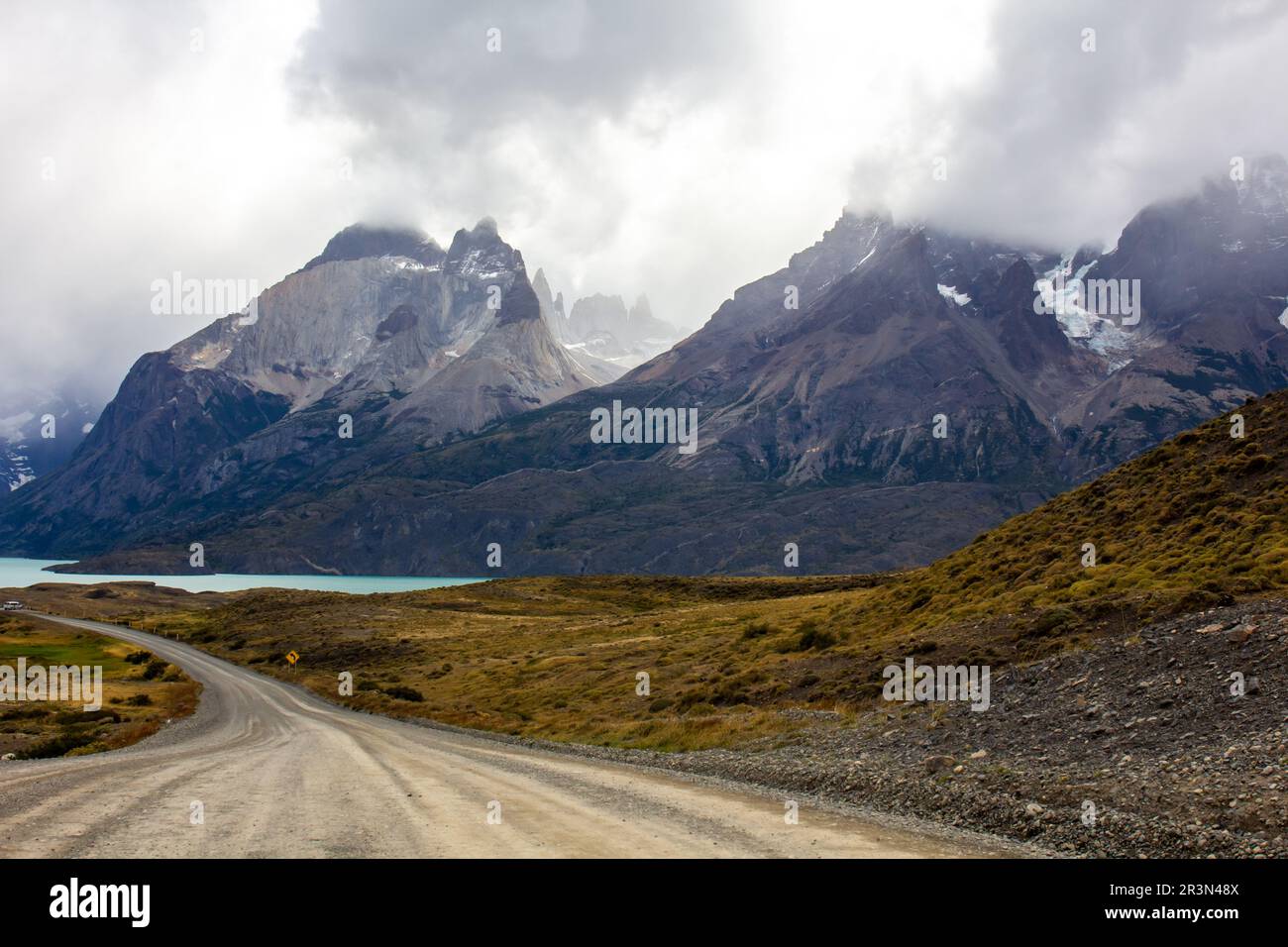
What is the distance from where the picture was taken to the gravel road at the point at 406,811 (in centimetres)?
1622

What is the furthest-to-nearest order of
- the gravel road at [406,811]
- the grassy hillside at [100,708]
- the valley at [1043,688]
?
1. the grassy hillside at [100,708]
2. the valley at [1043,688]
3. the gravel road at [406,811]

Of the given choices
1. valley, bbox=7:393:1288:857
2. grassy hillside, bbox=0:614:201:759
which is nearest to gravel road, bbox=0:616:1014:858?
valley, bbox=7:393:1288:857

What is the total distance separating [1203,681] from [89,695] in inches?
2852

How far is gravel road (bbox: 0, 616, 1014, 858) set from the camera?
16.2 metres

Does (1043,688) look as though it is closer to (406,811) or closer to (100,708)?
(406,811)

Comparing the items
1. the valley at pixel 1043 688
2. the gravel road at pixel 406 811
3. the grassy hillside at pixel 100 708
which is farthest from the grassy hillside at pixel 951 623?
the grassy hillside at pixel 100 708

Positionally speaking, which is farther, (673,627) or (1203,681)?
(673,627)

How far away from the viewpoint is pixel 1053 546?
43.7 meters

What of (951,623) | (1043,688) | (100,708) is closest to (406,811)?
(1043,688)

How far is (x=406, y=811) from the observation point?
66.6 feet

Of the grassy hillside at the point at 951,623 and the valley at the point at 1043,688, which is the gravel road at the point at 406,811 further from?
the grassy hillside at the point at 951,623

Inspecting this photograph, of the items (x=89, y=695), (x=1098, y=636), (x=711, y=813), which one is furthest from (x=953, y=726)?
(x=89, y=695)
